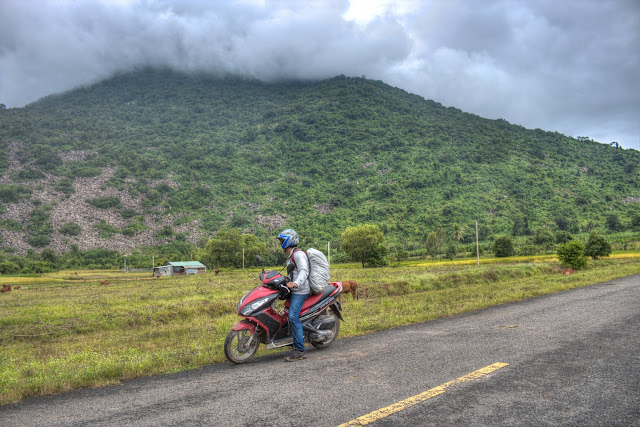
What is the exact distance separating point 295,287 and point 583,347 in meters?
5.11

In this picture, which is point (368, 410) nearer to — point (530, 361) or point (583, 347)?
point (530, 361)

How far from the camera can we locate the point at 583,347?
7.07 m

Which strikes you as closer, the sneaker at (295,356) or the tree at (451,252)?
the sneaker at (295,356)

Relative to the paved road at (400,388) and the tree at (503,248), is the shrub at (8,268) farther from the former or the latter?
the paved road at (400,388)

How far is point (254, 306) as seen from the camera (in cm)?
723

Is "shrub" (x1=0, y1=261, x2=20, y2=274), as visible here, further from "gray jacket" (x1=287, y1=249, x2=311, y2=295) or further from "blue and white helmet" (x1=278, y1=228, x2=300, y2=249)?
"gray jacket" (x1=287, y1=249, x2=311, y2=295)

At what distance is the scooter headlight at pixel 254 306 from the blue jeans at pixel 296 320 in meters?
0.48

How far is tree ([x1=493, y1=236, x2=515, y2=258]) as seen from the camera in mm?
75688

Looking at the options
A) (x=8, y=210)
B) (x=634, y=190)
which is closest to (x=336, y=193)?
(x=634, y=190)

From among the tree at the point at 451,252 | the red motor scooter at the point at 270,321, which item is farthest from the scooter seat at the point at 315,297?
the tree at the point at 451,252

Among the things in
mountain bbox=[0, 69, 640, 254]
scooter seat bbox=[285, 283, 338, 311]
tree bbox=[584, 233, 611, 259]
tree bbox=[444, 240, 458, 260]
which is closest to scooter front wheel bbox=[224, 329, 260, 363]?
scooter seat bbox=[285, 283, 338, 311]

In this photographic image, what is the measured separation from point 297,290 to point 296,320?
1.81ft

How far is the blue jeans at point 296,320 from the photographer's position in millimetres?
7422

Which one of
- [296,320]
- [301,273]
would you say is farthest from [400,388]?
[301,273]
